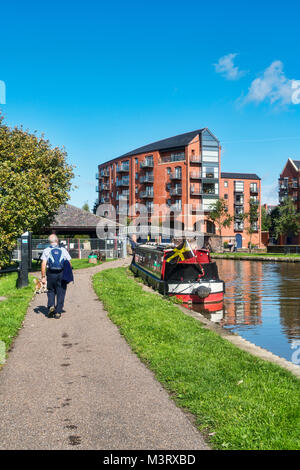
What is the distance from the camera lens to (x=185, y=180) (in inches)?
2579

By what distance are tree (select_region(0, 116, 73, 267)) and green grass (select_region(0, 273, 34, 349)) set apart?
447cm

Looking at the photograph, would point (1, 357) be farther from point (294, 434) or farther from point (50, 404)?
point (294, 434)

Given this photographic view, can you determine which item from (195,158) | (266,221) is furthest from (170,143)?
(266,221)

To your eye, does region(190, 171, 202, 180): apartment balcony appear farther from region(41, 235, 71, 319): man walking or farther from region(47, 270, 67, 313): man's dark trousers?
region(47, 270, 67, 313): man's dark trousers

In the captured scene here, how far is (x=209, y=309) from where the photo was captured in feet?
49.6

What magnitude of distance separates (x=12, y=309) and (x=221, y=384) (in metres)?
6.43

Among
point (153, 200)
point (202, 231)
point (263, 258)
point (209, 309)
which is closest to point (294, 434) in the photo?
point (209, 309)

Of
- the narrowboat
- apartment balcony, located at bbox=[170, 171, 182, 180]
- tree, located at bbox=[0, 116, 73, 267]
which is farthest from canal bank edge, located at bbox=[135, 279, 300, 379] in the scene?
apartment balcony, located at bbox=[170, 171, 182, 180]

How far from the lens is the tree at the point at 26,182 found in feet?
60.8

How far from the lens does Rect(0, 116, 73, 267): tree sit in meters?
18.5

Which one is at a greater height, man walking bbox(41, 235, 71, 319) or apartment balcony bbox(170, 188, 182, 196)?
apartment balcony bbox(170, 188, 182, 196)

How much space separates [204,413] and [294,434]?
873 millimetres

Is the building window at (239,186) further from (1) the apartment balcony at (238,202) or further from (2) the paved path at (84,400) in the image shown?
(2) the paved path at (84,400)
